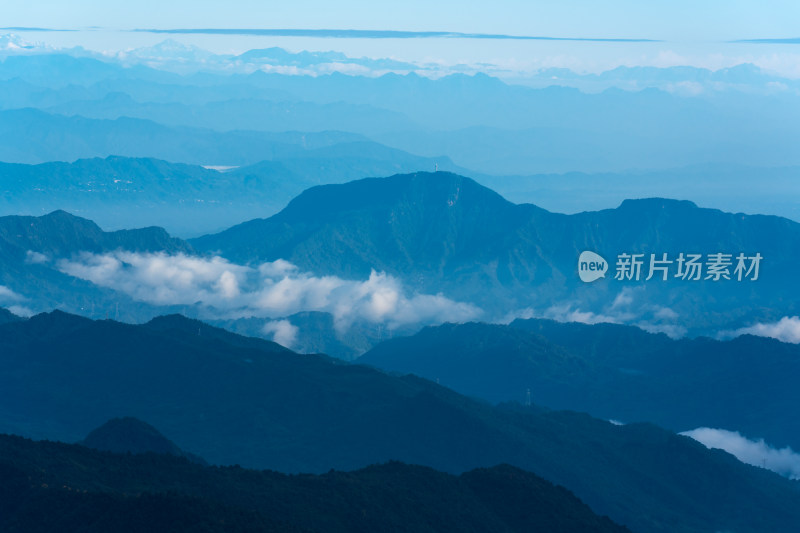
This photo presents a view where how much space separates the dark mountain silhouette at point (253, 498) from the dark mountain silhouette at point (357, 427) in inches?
1508

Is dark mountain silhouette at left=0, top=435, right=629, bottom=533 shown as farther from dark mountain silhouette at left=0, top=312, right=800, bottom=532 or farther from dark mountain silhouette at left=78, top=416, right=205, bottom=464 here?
dark mountain silhouette at left=0, top=312, right=800, bottom=532

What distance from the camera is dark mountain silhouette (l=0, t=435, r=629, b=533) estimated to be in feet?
278

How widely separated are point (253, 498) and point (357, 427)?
6694 centimetres

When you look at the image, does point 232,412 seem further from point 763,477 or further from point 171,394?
point 763,477

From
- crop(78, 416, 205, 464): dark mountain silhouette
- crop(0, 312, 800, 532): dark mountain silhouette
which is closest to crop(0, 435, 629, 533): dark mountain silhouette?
crop(78, 416, 205, 464): dark mountain silhouette

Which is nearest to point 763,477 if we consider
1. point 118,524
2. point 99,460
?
point 99,460

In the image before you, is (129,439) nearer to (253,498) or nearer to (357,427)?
(357,427)

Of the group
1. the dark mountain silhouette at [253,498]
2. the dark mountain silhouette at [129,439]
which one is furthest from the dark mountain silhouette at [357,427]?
the dark mountain silhouette at [253,498]

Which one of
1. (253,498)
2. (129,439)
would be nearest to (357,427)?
(129,439)

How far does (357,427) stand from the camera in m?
168

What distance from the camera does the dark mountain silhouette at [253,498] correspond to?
84.8m

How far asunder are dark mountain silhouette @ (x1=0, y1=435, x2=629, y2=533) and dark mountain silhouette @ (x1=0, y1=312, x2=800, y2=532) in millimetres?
38301

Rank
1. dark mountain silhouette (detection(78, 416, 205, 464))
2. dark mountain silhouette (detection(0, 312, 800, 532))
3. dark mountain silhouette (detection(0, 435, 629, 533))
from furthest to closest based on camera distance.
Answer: dark mountain silhouette (detection(0, 312, 800, 532)), dark mountain silhouette (detection(78, 416, 205, 464)), dark mountain silhouette (detection(0, 435, 629, 533))

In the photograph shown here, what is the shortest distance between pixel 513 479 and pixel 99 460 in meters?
38.9
